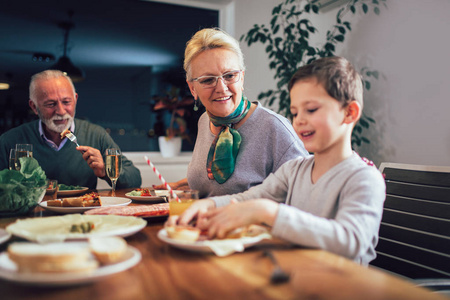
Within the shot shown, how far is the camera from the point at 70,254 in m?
0.62

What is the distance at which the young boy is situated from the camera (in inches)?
34.0

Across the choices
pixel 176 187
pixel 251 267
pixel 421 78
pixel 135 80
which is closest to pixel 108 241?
pixel 251 267

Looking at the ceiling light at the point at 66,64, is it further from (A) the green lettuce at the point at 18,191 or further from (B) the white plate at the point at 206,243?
(B) the white plate at the point at 206,243

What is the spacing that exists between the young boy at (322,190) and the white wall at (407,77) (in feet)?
5.92

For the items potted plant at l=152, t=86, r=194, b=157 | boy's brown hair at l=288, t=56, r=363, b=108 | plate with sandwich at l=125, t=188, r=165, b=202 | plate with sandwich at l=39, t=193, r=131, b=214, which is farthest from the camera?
potted plant at l=152, t=86, r=194, b=157

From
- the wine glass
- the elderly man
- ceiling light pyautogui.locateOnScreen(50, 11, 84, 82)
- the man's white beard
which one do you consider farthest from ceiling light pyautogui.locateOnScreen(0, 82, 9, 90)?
the wine glass

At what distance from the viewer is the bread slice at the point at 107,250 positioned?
27.4 inches

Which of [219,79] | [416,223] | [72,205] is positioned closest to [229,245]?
[72,205]

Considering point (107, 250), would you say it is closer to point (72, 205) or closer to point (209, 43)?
point (72, 205)

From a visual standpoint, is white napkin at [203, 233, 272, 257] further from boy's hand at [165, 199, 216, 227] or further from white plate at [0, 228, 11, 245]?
white plate at [0, 228, 11, 245]

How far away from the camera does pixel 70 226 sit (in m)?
1.01

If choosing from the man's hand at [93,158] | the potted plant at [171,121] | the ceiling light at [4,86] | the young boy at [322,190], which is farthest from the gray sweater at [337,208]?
the ceiling light at [4,86]

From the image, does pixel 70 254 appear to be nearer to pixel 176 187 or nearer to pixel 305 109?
pixel 305 109

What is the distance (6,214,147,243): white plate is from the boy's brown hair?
24.7 inches
